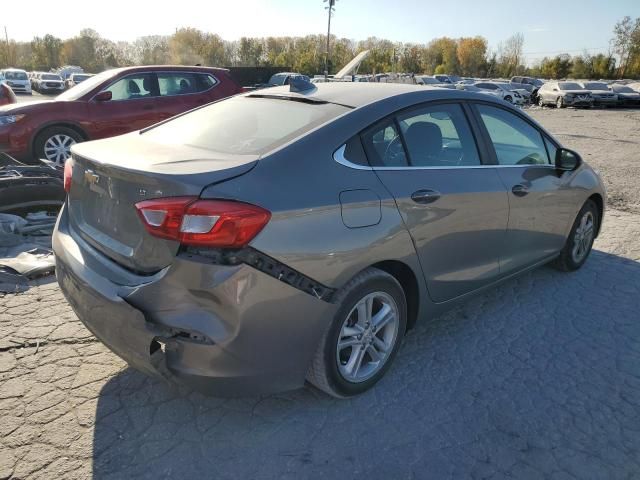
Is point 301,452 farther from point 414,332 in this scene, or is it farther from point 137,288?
point 414,332

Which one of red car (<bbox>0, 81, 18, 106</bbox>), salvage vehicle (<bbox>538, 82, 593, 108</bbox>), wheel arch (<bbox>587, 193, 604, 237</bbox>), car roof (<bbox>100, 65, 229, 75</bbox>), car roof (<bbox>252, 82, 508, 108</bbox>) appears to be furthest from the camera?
salvage vehicle (<bbox>538, 82, 593, 108</bbox>)

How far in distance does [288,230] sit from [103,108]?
22.6 ft

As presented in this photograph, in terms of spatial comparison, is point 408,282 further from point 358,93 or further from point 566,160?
point 566,160

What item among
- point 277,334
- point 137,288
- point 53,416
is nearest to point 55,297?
point 53,416

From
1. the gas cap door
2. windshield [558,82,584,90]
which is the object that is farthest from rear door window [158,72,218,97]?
windshield [558,82,584,90]

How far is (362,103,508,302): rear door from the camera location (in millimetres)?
2736

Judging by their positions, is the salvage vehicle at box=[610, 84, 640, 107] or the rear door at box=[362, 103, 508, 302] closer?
the rear door at box=[362, 103, 508, 302]

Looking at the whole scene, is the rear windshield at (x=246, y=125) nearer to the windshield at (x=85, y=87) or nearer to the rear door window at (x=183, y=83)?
the windshield at (x=85, y=87)

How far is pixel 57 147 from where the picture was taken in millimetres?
7684

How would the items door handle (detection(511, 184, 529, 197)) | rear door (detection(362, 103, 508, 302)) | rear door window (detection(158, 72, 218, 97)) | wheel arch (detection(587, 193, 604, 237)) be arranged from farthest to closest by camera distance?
rear door window (detection(158, 72, 218, 97))
wheel arch (detection(587, 193, 604, 237))
door handle (detection(511, 184, 529, 197))
rear door (detection(362, 103, 508, 302))

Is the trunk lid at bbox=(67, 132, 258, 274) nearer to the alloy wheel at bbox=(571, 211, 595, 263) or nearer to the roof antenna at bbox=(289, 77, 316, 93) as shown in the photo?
the roof antenna at bbox=(289, 77, 316, 93)

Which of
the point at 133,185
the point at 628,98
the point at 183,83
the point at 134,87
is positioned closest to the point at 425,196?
the point at 133,185

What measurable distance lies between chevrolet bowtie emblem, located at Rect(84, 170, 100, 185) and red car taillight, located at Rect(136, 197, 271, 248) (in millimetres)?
602

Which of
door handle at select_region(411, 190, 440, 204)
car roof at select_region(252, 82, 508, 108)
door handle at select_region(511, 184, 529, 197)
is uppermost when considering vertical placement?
car roof at select_region(252, 82, 508, 108)
